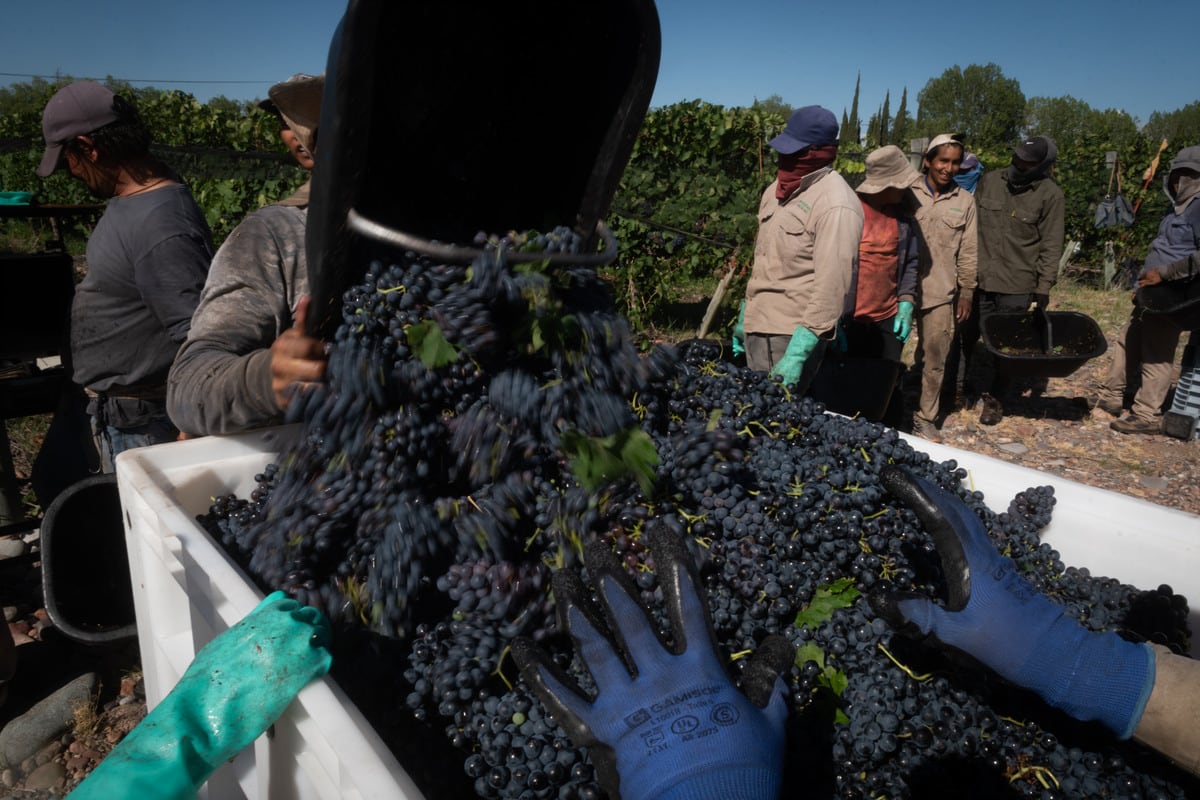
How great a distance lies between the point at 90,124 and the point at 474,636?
2461 millimetres

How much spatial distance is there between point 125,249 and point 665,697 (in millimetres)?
2487

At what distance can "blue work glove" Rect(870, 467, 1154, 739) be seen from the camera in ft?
4.53

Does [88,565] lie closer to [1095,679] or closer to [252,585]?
[252,585]

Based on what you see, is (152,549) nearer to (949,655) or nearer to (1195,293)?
(949,655)

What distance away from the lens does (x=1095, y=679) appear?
1398 mm

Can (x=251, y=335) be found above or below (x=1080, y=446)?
above

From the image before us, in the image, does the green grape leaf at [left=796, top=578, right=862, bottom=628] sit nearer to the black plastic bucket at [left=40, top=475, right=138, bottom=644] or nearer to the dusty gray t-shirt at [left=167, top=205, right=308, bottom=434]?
the dusty gray t-shirt at [left=167, top=205, right=308, bottom=434]

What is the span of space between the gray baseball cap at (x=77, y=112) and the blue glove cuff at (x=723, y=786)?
9.59 ft

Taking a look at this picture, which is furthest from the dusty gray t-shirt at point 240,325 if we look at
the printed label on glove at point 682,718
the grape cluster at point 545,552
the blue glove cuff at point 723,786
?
the blue glove cuff at point 723,786

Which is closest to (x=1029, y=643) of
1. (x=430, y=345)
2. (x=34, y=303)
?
(x=430, y=345)

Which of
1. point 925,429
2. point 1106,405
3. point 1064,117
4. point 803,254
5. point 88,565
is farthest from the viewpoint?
point 1064,117

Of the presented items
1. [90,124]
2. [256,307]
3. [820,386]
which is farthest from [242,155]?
[256,307]

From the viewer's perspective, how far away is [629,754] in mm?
1193

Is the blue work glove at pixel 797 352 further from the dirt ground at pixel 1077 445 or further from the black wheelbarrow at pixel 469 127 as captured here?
the black wheelbarrow at pixel 469 127
